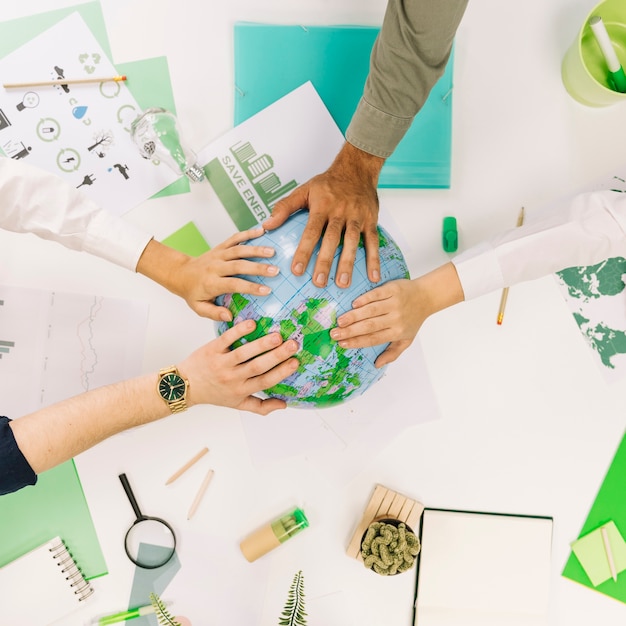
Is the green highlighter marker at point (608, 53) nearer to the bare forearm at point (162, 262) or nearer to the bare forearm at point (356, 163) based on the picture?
the bare forearm at point (356, 163)

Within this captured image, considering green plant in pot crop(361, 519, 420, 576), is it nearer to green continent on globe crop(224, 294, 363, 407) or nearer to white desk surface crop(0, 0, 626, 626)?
white desk surface crop(0, 0, 626, 626)

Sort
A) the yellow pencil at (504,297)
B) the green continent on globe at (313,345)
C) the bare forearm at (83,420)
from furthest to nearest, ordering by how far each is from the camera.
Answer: the yellow pencil at (504,297), the bare forearm at (83,420), the green continent on globe at (313,345)

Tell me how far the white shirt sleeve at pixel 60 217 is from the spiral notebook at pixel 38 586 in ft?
2.61

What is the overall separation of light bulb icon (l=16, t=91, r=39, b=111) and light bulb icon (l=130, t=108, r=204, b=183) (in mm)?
249

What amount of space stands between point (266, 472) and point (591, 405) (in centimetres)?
→ 86

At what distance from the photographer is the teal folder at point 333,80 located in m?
1.42

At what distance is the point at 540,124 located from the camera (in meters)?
1.42

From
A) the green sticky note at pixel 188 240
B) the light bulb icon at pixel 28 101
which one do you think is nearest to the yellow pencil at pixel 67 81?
the light bulb icon at pixel 28 101

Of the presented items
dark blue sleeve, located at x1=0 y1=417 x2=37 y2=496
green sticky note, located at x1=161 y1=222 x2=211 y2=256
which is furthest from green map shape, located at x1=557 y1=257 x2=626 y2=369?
dark blue sleeve, located at x1=0 y1=417 x2=37 y2=496

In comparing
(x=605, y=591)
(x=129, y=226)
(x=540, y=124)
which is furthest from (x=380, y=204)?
(x=605, y=591)

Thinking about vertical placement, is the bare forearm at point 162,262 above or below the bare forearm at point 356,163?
below

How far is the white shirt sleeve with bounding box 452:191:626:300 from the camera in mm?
1186

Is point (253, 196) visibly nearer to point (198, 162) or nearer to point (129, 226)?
point (198, 162)

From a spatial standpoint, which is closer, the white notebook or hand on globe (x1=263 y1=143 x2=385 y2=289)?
hand on globe (x1=263 y1=143 x2=385 y2=289)
